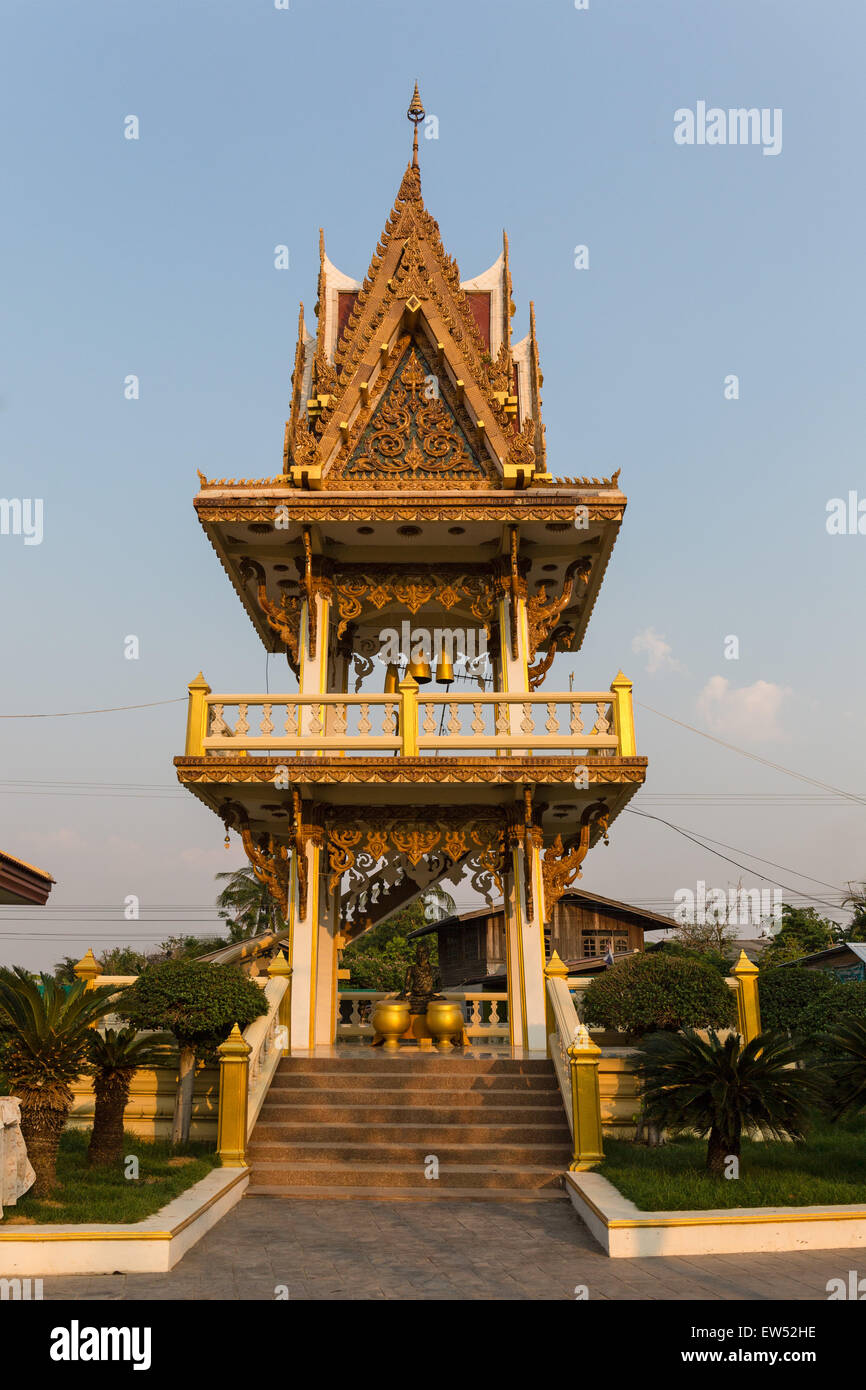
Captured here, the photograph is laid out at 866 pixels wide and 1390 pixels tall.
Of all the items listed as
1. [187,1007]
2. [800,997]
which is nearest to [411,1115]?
[187,1007]

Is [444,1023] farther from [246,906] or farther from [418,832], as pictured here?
[246,906]

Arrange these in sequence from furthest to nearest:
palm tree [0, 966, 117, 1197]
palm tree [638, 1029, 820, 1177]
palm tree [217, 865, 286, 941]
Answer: palm tree [217, 865, 286, 941]
palm tree [638, 1029, 820, 1177]
palm tree [0, 966, 117, 1197]

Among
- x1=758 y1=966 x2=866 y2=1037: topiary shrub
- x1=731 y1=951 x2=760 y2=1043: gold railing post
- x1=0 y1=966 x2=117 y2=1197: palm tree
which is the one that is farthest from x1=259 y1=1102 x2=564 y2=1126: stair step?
x1=758 y1=966 x2=866 y2=1037: topiary shrub

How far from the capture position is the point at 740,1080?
9.55 metres

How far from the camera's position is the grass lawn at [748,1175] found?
876 centimetres

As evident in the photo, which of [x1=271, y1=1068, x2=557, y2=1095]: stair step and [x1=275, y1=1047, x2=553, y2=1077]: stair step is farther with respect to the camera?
[x1=275, y1=1047, x2=553, y2=1077]: stair step

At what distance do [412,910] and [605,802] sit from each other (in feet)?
135

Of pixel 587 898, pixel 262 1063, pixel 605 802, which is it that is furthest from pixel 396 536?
pixel 587 898

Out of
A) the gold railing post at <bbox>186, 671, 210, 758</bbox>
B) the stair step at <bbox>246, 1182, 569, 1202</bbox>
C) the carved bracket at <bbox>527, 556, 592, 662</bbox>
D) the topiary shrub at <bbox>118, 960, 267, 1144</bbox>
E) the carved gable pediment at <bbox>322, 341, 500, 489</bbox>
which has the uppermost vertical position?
the carved gable pediment at <bbox>322, 341, 500, 489</bbox>

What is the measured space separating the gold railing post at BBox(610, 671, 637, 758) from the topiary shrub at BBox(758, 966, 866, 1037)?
14.9 ft

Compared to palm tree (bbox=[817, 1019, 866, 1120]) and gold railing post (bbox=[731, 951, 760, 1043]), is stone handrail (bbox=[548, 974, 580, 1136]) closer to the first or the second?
gold railing post (bbox=[731, 951, 760, 1043])

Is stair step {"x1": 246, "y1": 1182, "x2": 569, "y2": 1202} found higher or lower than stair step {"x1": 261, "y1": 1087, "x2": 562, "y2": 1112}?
lower

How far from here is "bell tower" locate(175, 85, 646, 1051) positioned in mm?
14484
